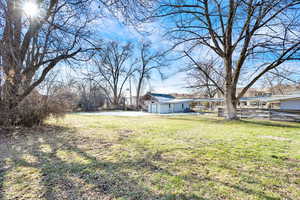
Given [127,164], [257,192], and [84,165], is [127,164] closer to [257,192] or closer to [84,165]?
[84,165]

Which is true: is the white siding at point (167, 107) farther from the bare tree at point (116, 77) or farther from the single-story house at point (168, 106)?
the bare tree at point (116, 77)

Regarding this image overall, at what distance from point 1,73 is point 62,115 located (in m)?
2.78

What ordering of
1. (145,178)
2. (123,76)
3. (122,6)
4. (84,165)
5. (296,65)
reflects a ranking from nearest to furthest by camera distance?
(145,178), (84,165), (122,6), (296,65), (123,76)

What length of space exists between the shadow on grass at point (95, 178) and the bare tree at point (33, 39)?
310cm

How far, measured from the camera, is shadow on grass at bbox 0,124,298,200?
1735mm

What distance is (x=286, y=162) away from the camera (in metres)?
2.75

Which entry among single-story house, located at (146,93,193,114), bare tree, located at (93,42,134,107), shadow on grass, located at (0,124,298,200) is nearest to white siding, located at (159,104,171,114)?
single-story house, located at (146,93,193,114)

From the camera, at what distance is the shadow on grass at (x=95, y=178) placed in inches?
68.3

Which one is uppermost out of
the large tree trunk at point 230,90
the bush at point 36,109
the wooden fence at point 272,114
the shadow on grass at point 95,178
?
the large tree trunk at point 230,90

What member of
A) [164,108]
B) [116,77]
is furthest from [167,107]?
[116,77]

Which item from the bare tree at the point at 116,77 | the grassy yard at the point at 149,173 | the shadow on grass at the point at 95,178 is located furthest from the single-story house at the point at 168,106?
the shadow on grass at the point at 95,178

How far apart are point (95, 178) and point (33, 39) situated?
20.0 ft

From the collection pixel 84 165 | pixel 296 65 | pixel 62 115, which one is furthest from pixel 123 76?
pixel 84 165

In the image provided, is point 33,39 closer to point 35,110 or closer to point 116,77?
point 35,110
